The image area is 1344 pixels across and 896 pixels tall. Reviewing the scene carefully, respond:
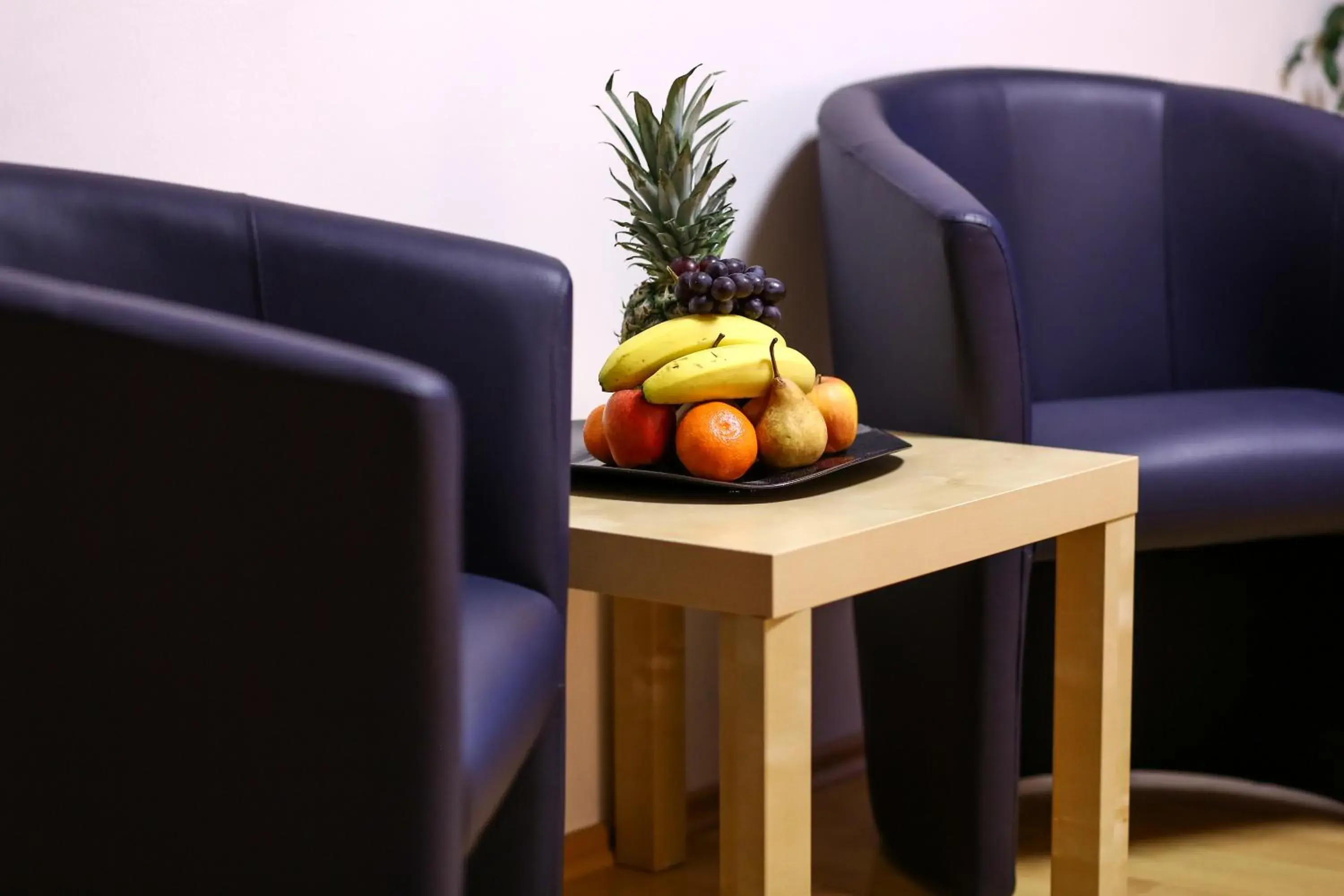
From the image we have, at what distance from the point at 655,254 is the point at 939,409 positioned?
1.31 ft

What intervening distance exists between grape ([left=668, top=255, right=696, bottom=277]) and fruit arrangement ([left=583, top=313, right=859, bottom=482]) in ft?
0.16

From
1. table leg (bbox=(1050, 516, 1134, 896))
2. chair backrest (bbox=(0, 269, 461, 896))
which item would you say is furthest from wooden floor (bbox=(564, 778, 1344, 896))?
chair backrest (bbox=(0, 269, 461, 896))

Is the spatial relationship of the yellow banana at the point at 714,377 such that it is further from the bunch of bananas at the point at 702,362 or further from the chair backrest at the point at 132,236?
the chair backrest at the point at 132,236

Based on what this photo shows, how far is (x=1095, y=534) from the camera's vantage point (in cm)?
158

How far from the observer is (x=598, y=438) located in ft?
5.05

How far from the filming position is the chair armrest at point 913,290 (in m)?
1.72

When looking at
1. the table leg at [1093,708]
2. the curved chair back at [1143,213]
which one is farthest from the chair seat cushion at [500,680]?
the curved chair back at [1143,213]

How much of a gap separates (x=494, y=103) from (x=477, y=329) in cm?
62

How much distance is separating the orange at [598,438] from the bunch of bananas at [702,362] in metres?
0.03

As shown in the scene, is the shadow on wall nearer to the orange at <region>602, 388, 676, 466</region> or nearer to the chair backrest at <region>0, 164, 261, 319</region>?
the orange at <region>602, 388, 676, 466</region>

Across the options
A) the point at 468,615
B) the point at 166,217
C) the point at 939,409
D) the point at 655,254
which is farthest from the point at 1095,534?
the point at 166,217

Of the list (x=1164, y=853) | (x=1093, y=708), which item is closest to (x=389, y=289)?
(x=1093, y=708)

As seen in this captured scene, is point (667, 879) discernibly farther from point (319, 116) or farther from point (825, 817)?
point (319, 116)

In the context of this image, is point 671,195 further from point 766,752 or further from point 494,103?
point 766,752
